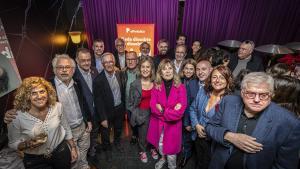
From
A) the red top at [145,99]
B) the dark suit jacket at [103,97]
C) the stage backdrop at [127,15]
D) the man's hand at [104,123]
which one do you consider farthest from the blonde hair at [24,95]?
the stage backdrop at [127,15]

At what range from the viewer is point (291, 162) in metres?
1.41

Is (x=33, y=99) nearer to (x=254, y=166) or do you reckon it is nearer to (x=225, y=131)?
(x=225, y=131)

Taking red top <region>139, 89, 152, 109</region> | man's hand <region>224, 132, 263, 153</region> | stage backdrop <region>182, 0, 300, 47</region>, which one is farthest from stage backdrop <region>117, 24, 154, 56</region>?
man's hand <region>224, 132, 263, 153</region>

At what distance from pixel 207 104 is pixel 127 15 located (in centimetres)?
443

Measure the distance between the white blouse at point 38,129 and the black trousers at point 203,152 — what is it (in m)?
1.74

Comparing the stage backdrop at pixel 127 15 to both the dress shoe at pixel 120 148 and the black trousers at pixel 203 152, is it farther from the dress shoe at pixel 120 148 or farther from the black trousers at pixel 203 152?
the black trousers at pixel 203 152

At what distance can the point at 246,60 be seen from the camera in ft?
12.1

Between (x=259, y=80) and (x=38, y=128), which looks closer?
(x=259, y=80)

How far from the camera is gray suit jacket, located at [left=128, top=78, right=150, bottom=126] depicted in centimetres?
283

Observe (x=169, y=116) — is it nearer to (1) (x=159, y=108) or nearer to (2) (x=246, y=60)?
(1) (x=159, y=108)

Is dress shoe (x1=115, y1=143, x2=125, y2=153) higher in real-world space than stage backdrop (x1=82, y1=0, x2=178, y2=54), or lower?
lower

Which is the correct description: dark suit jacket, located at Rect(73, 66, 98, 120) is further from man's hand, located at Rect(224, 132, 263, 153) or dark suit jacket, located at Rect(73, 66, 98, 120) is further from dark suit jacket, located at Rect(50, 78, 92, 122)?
man's hand, located at Rect(224, 132, 263, 153)

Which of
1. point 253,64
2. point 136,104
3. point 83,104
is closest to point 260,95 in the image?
point 136,104

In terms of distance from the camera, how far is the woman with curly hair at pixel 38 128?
176 cm
